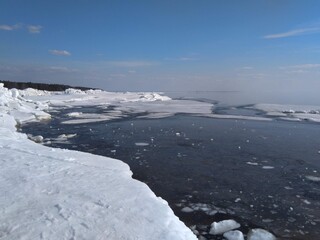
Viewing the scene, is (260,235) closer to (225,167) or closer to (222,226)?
(222,226)

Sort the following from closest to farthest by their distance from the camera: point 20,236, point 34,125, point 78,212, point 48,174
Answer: point 20,236
point 78,212
point 48,174
point 34,125

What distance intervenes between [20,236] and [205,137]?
8760mm

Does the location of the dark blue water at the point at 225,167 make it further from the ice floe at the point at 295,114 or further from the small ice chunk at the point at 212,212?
the ice floe at the point at 295,114

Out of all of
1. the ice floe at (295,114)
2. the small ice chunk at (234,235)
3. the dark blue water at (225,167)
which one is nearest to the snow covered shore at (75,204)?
the small ice chunk at (234,235)

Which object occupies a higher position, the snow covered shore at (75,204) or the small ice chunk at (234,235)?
the snow covered shore at (75,204)

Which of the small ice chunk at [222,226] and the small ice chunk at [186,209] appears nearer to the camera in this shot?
the small ice chunk at [222,226]

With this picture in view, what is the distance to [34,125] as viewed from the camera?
14.4 metres

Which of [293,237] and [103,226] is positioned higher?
[103,226]

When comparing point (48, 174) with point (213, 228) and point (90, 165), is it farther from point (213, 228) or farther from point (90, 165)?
point (213, 228)

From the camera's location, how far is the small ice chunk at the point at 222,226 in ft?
14.5

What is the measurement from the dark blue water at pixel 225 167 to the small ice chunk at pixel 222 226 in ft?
0.37

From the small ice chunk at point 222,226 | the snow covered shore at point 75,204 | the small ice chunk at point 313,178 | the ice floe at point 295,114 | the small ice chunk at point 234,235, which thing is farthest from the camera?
the ice floe at point 295,114

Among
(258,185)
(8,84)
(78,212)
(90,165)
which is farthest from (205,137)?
(8,84)

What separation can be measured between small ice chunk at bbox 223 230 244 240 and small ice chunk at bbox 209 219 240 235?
0.12 metres
